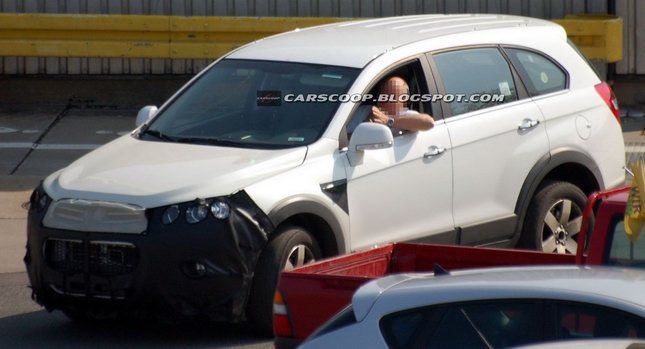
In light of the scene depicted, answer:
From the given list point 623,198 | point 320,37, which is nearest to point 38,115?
point 320,37

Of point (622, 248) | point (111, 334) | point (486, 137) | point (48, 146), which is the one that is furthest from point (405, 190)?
point (48, 146)

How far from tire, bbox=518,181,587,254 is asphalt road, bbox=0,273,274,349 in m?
2.24

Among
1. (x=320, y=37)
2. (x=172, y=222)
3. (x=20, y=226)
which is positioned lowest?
(x=20, y=226)

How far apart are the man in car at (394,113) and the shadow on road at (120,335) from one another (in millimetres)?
1535

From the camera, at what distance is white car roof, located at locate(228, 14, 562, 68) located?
23.6 ft

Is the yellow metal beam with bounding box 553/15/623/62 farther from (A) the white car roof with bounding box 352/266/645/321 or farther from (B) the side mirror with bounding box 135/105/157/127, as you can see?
(A) the white car roof with bounding box 352/266/645/321

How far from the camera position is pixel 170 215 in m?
6.03

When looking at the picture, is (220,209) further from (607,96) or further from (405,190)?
(607,96)

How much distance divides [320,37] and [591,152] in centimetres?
217

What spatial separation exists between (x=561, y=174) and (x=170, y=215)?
128 inches

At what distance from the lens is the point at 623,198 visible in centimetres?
447

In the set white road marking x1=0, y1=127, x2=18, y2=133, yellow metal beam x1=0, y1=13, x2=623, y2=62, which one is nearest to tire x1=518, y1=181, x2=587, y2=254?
yellow metal beam x1=0, y1=13, x2=623, y2=62

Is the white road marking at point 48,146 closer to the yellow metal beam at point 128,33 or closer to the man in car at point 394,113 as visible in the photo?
the yellow metal beam at point 128,33

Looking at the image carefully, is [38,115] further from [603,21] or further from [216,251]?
[216,251]
